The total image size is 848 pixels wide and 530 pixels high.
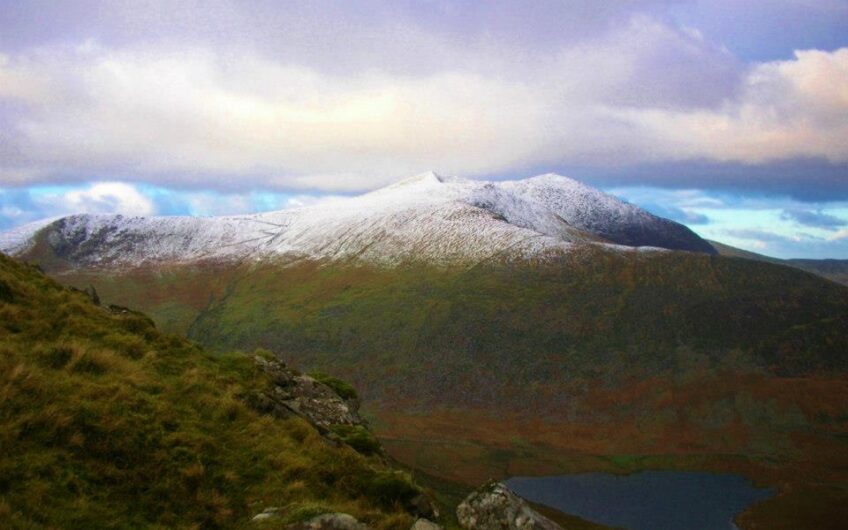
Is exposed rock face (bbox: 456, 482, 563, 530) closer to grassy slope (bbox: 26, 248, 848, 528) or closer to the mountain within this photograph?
the mountain

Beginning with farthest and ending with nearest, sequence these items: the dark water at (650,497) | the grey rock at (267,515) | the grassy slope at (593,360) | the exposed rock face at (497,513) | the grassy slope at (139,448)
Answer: the grassy slope at (593,360)
the dark water at (650,497)
the exposed rock face at (497,513)
the grey rock at (267,515)
the grassy slope at (139,448)

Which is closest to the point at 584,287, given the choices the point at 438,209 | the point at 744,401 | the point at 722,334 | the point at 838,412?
the point at 722,334

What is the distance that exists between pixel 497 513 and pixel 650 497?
7224 centimetres

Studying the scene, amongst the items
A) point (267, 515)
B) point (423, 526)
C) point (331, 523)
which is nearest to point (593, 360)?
point (423, 526)

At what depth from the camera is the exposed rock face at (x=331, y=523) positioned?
34.9ft

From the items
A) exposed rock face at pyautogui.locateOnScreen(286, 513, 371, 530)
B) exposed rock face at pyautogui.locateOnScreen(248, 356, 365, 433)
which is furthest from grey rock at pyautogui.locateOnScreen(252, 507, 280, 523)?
exposed rock face at pyautogui.locateOnScreen(248, 356, 365, 433)

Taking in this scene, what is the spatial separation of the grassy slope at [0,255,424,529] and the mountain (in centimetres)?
6529

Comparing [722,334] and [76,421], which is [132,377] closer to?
[76,421]

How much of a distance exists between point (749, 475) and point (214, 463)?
9349cm

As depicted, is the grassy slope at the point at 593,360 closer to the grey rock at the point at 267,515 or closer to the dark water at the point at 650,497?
the dark water at the point at 650,497

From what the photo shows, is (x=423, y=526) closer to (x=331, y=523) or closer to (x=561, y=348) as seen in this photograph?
(x=331, y=523)

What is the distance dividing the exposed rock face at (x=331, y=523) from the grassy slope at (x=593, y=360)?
236ft

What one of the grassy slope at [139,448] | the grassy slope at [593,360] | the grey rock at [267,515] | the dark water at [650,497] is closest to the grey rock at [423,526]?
the grassy slope at [139,448]

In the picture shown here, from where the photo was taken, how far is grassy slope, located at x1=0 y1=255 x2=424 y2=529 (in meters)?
10.9
